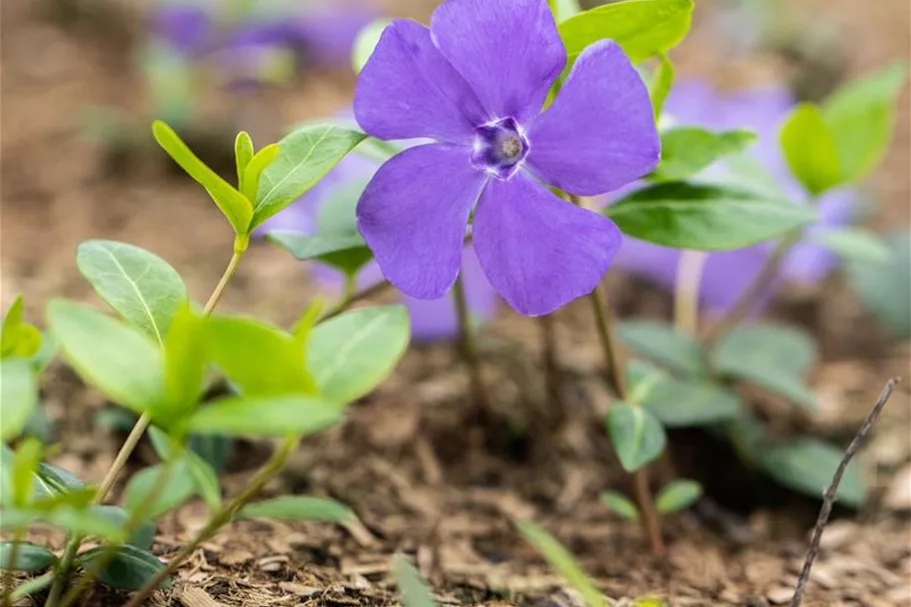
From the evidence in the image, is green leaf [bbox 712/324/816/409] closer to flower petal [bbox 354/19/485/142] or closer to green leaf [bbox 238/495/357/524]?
flower petal [bbox 354/19/485/142]

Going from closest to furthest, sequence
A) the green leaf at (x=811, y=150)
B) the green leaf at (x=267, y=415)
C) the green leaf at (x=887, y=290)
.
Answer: the green leaf at (x=267, y=415), the green leaf at (x=811, y=150), the green leaf at (x=887, y=290)

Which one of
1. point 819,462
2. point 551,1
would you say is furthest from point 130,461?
point 819,462

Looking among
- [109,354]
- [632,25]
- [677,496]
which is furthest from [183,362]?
[677,496]

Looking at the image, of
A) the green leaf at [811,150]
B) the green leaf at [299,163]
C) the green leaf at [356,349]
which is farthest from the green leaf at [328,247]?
the green leaf at [811,150]

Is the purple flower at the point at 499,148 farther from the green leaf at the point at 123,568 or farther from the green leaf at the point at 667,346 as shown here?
the green leaf at the point at 667,346

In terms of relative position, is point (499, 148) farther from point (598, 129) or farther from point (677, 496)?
point (677, 496)
